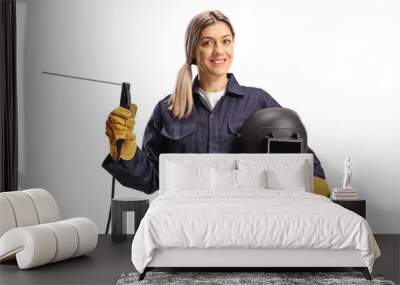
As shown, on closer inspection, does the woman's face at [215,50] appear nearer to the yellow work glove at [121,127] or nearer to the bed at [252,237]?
the yellow work glove at [121,127]

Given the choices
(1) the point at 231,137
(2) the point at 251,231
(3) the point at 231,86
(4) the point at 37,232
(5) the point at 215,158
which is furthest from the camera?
(3) the point at 231,86

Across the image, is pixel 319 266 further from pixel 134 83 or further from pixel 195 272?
pixel 134 83

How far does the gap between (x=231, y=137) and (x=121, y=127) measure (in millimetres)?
1250

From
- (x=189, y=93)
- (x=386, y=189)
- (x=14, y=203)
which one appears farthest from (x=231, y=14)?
(x=14, y=203)

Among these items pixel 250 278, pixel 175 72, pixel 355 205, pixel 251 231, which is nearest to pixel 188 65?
pixel 175 72

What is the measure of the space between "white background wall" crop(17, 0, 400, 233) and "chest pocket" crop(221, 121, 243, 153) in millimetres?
515

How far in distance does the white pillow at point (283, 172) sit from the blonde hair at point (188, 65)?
103 cm

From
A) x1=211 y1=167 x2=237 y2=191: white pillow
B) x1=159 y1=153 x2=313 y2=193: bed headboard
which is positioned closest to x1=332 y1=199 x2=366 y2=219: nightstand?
x1=159 y1=153 x2=313 y2=193: bed headboard

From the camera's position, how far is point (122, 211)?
6.89 meters

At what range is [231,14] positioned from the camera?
24.4ft

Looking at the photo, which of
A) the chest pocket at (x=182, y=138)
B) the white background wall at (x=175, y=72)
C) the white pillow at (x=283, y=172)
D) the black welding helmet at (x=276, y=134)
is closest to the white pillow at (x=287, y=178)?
the white pillow at (x=283, y=172)

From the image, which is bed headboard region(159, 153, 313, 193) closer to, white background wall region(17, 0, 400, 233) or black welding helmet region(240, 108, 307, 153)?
black welding helmet region(240, 108, 307, 153)

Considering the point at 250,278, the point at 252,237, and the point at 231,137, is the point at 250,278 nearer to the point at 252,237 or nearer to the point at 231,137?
the point at 252,237

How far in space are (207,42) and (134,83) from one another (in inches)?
37.2
